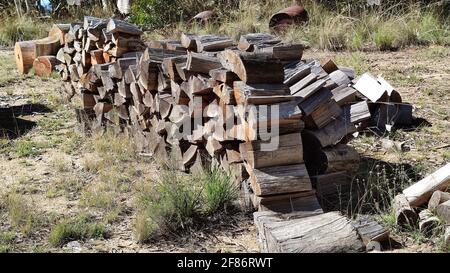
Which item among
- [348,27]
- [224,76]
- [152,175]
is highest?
[224,76]

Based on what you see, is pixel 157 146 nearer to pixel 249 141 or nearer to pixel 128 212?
pixel 128 212

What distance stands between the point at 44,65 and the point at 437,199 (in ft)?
23.3

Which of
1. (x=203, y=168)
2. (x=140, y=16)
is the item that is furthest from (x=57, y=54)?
(x=203, y=168)

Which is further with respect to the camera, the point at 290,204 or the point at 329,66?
the point at 329,66

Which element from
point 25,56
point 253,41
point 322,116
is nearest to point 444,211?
point 322,116

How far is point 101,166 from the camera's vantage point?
543 cm

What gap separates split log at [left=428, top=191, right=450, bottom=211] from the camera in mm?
3869

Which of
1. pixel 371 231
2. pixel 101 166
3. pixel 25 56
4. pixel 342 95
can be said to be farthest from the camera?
pixel 25 56

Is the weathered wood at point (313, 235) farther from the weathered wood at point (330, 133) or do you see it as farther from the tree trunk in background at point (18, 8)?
the tree trunk in background at point (18, 8)

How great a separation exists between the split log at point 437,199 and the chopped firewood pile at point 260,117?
455 millimetres

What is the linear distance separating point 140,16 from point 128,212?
7409 mm

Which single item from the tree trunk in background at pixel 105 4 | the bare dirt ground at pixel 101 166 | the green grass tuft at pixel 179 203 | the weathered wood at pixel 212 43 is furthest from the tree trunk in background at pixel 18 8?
the green grass tuft at pixel 179 203

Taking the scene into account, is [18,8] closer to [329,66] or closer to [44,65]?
[44,65]

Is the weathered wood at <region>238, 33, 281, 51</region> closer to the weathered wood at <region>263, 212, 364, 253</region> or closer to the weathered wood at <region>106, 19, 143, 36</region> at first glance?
the weathered wood at <region>263, 212, 364, 253</region>
